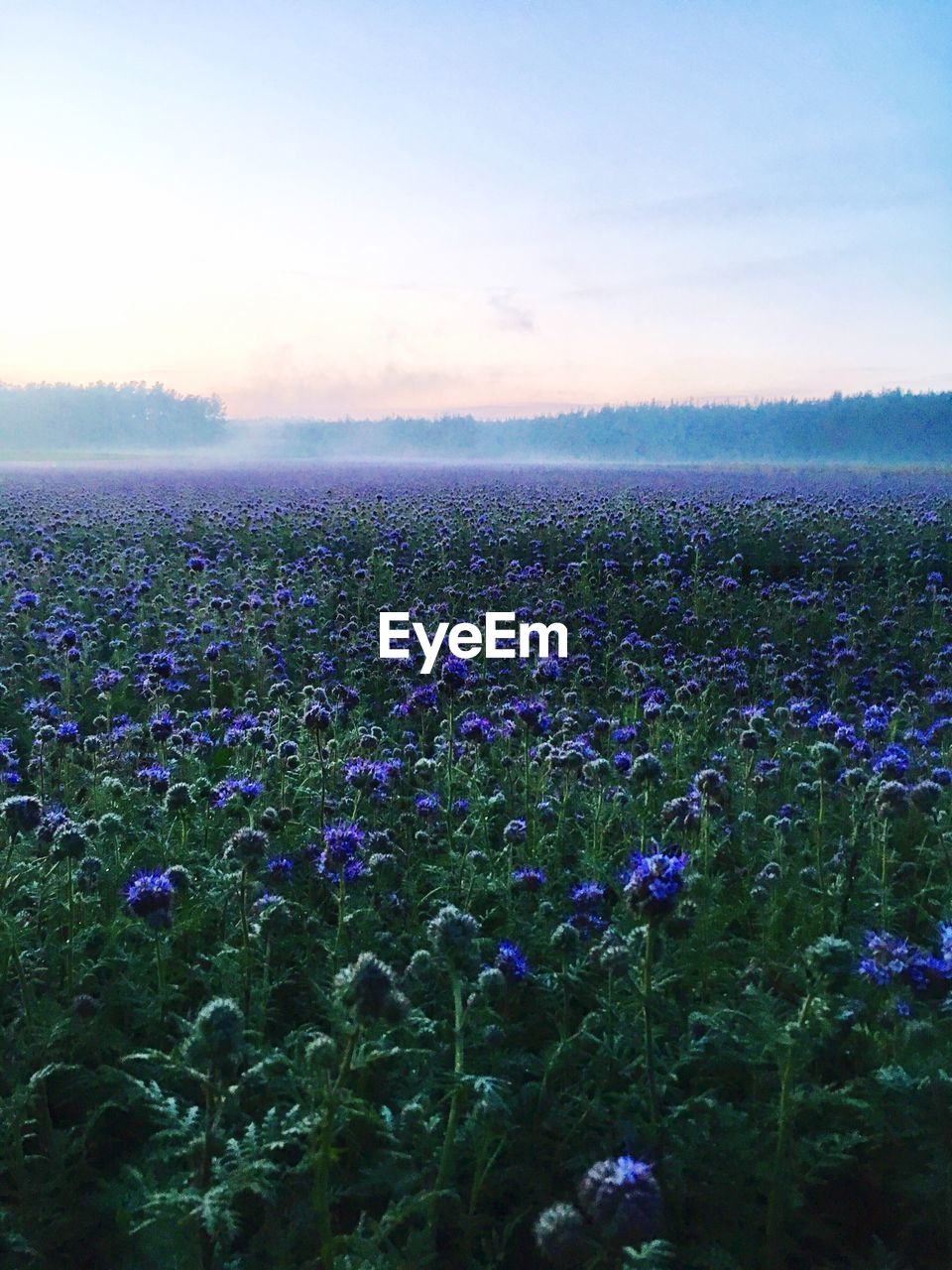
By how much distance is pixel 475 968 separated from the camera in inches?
114

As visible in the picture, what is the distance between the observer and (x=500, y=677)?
7.80 m

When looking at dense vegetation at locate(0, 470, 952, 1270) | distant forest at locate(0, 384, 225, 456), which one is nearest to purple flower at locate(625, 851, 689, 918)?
dense vegetation at locate(0, 470, 952, 1270)

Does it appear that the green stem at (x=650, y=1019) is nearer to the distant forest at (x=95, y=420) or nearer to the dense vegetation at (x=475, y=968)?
the dense vegetation at (x=475, y=968)

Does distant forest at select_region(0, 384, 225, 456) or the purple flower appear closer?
the purple flower

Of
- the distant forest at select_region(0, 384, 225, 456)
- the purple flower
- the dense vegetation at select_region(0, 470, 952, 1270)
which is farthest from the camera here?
the distant forest at select_region(0, 384, 225, 456)

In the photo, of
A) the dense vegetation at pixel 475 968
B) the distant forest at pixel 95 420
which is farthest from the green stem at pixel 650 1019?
the distant forest at pixel 95 420

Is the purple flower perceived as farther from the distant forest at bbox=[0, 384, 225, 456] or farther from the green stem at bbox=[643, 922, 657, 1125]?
the distant forest at bbox=[0, 384, 225, 456]

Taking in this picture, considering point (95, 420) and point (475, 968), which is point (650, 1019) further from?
point (95, 420)

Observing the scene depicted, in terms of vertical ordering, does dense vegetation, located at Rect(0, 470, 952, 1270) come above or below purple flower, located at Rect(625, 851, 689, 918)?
below

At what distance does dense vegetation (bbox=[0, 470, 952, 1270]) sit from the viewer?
2.50m

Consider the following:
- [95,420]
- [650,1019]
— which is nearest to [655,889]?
[650,1019]

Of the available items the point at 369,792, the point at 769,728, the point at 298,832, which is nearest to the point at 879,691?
the point at 769,728

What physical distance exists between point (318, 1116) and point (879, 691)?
22.4 ft

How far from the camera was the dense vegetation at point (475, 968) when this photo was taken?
2.50 metres
